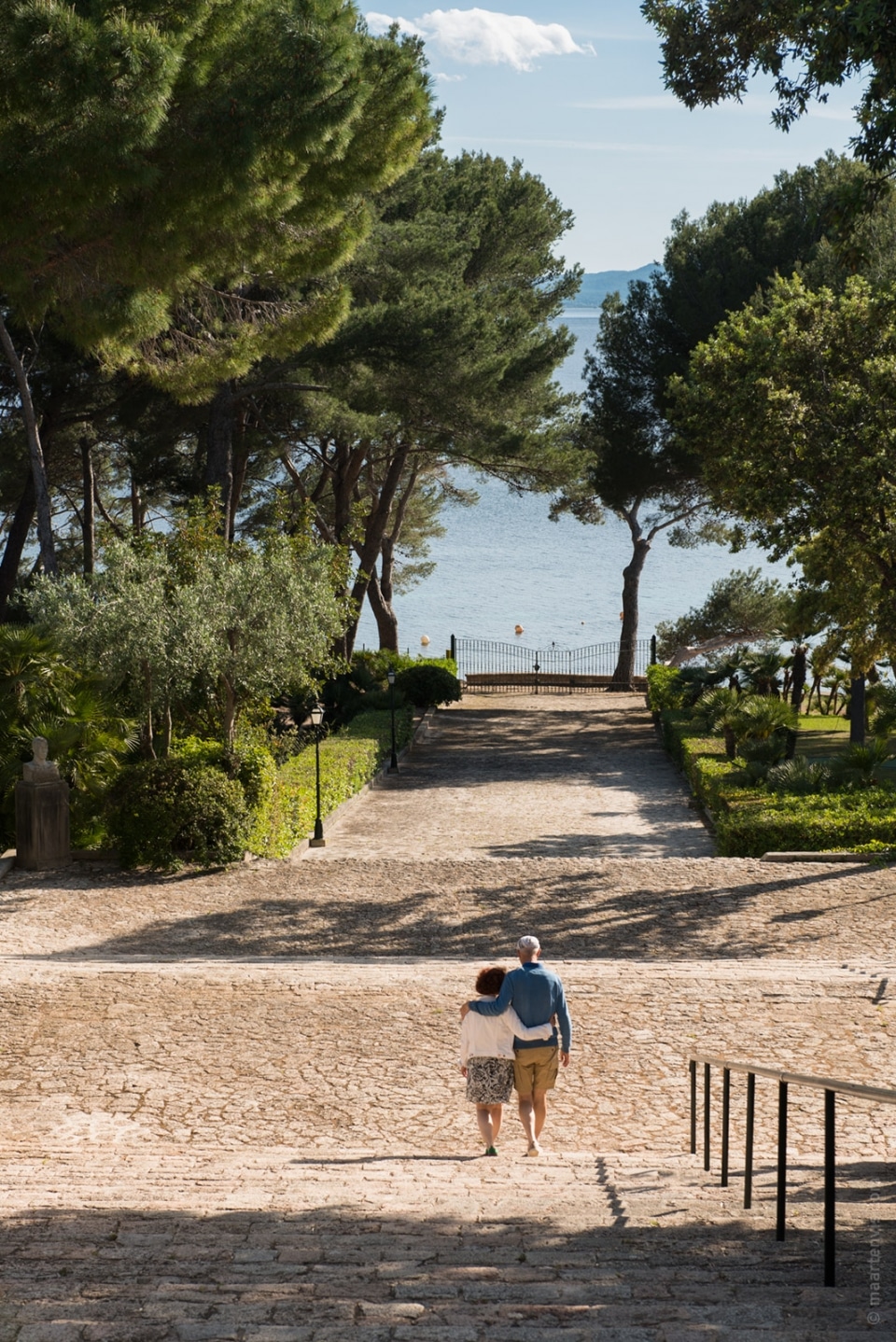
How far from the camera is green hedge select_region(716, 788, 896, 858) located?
49.0 feet

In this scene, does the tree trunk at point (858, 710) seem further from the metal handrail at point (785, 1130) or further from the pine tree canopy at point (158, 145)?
the metal handrail at point (785, 1130)

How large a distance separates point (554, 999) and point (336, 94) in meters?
8.57

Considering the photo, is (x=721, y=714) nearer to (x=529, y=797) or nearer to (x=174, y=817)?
(x=529, y=797)

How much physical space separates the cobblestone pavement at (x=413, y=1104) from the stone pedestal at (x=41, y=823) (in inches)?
16.4

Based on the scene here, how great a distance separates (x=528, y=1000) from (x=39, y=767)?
886 cm

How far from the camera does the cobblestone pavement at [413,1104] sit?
423cm

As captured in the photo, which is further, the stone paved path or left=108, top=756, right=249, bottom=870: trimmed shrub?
the stone paved path

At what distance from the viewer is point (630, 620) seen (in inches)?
1768

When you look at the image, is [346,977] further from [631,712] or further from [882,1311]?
[631,712]

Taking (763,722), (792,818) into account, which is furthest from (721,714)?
(792,818)

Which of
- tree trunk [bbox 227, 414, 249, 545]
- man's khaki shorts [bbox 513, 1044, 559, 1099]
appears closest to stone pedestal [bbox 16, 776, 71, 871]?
man's khaki shorts [bbox 513, 1044, 559, 1099]

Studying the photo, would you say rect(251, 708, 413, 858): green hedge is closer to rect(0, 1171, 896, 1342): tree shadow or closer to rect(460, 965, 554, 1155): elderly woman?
rect(460, 965, 554, 1155): elderly woman

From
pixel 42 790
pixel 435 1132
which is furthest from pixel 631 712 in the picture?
pixel 435 1132

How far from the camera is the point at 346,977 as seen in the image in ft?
34.7
